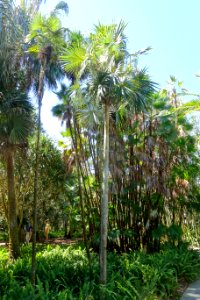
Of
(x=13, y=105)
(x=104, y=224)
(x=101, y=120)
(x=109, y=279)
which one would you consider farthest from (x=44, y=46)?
(x=109, y=279)

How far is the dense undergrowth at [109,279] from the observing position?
6445 millimetres

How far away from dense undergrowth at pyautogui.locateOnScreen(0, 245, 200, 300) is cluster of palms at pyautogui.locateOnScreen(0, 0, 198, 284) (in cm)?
62

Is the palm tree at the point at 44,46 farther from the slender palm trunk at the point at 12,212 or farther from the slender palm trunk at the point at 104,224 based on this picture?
the slender palm trunk at the point at 12,212

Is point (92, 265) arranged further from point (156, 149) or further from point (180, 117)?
point (180, 117)

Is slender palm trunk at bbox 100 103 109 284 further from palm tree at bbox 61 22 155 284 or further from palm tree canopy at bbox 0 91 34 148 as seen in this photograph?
palm tree canopy at bbox 0 91 34 148

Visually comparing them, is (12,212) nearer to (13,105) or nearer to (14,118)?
(14,118)

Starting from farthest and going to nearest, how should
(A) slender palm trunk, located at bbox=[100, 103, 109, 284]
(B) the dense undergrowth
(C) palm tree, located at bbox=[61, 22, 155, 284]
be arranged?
(C) palm tree, located at bbox=[61, 22, 155, 284] < (A) slender palm trunk, located at bbox=[100, 103, 109, 284] < (B) the dense undergrowth

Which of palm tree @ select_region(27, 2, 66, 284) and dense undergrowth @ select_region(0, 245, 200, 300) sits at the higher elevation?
palm tree @ select_region(27, 2, 66, 284)

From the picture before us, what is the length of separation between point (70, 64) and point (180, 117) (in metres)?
6.00

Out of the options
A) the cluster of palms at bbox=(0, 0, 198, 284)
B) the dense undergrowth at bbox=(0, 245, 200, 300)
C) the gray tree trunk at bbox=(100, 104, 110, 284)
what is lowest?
the dense undergrowth at bbox=(0, 245, 200, 300)

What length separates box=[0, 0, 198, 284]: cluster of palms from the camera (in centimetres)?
756

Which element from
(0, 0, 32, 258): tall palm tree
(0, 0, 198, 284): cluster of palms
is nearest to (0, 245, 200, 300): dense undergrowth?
(0, 0, 198, 284): cluster of palms

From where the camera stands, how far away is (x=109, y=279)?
25.2ft

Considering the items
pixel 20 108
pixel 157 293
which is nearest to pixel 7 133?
pixel 20 108
